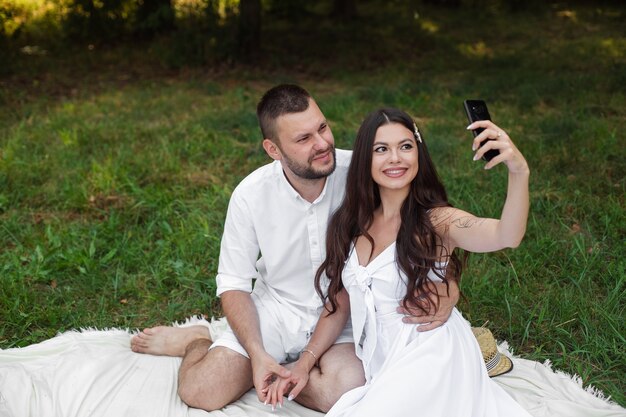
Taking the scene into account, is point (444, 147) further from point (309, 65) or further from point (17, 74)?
point (17, 74)

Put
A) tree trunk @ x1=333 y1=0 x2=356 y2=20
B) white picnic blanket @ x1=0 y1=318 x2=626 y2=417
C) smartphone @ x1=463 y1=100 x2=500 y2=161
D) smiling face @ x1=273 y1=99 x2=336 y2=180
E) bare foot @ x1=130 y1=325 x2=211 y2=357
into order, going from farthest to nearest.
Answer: tree trunk @ x1=333 y1=0 x2=356 y2=20
bare foot @ x1=130 y1=325 x2=211 y2=357
smiling face @ x1=273 y1=99 x2=336 y2=180
white picnic blanket @ x1=0 y1=318 x2=626 y2=417
smartphone @ x1=463 y1=100 x2=500 y2=161

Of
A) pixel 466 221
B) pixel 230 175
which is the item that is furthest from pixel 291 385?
pixel 230 175

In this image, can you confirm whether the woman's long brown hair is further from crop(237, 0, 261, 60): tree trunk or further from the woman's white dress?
crop(237, 0, 261, 60): tree trunk

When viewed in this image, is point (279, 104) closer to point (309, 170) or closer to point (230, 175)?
point (309, 170)

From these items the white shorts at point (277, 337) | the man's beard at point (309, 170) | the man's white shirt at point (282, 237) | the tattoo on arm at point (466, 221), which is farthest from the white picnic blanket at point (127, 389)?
the man's beard at point (309, 170)

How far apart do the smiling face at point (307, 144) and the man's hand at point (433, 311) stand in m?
0.80

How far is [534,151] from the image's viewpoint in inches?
239

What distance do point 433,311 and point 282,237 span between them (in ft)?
3.01

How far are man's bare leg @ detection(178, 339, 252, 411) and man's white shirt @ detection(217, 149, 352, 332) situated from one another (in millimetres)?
329

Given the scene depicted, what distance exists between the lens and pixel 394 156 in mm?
3164

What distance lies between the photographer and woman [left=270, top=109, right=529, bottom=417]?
9.34ft

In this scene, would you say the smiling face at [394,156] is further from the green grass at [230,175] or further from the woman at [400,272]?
the green grass at [230,175]

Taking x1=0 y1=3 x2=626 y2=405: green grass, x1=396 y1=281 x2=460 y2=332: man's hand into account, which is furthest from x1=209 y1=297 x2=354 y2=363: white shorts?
x1=0 y1=3 x2=626 y2=405: green grass

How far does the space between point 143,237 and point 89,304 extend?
0.82 metres
